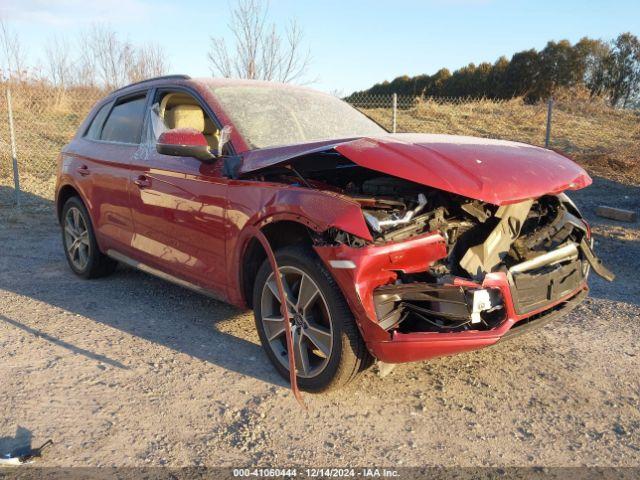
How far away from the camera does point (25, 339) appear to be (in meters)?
4.22

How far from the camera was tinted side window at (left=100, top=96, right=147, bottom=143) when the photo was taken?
4.87 metres

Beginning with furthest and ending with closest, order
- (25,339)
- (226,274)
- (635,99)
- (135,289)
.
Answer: (635,99) → (135,289) → (25,339) → (226,274)

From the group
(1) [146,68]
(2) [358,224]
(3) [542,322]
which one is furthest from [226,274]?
(1) [146,68]

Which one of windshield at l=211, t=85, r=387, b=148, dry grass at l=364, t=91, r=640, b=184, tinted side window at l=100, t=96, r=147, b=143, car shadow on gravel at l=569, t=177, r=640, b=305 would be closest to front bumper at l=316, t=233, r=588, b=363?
windshield at l=211, t=85, r=387, b=148

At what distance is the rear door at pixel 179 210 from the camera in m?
3.82

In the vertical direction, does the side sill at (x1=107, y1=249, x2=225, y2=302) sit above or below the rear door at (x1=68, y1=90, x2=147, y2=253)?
below

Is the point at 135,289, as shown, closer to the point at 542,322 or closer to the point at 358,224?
the point at 358,224

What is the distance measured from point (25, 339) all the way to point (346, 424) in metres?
2.61

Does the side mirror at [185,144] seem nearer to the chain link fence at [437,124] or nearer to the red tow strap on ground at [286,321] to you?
the red tow strap on ground at [286,321]

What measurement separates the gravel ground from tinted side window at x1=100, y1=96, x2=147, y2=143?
1493 mm

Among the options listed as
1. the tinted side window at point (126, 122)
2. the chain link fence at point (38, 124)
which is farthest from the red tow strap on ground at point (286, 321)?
the chain link fence at point (38, 124)

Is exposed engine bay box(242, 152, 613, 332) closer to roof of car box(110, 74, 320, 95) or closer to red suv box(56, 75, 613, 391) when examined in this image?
red suv box(56, 75, 613, 391)

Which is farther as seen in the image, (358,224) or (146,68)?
(146,68)

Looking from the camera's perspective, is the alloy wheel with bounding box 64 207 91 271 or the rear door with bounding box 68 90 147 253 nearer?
the rear door with bounding box 68 90 147 253
